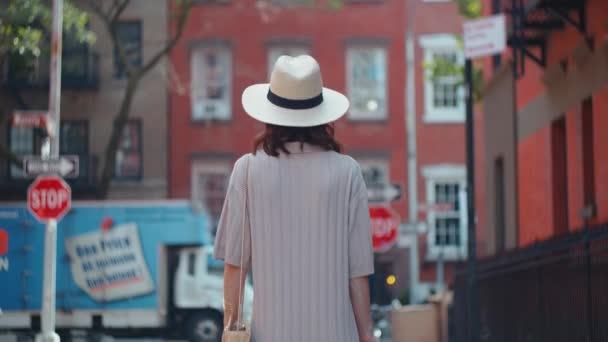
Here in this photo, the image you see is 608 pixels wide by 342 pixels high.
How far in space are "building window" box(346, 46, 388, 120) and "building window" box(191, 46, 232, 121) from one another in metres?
3.95

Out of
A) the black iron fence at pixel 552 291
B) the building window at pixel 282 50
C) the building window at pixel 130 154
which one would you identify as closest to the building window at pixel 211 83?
the building window at pixel 282 50

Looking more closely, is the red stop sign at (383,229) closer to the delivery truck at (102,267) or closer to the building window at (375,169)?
the delivery truck at (102,267)

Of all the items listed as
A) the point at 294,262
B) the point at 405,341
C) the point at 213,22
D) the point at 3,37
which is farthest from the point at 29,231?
the point at 294,262

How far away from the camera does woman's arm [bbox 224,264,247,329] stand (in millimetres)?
4504

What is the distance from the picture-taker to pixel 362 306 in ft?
15.0

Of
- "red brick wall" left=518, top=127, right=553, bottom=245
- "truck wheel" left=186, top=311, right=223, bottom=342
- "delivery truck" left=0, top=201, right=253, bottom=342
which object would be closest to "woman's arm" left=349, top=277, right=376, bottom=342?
"red brick wall" left=518, top=127, right=553, bottom=245

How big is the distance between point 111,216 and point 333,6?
9276 millimetres

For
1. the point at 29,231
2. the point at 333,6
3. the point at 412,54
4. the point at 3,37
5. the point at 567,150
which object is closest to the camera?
the point at 567,150

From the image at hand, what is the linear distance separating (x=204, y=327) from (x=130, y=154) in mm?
14678

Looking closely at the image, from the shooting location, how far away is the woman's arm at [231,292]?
4.50m

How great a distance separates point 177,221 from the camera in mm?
27031

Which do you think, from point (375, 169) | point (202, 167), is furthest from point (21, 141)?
point (375, 169)

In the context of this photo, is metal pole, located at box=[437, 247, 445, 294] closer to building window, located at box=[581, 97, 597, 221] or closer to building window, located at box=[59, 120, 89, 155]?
building window, located at box=[59, 120, 89, 155]

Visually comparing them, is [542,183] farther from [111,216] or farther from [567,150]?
[111,216]
